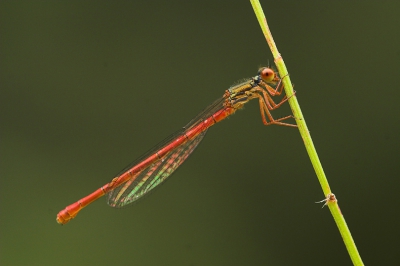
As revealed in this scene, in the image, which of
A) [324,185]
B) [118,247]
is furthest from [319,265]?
[324,185]

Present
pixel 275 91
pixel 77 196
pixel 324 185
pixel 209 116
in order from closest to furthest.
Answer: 1. pixel 324 185
2. pixel 275 91
3. pixel 209 116
4. pixel 77 196

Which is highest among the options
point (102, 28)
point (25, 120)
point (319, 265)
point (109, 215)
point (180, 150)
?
point (102, 28)

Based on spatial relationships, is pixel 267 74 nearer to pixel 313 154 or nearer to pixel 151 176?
pixel 313 154

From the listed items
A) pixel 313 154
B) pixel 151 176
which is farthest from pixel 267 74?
pixel 151 176

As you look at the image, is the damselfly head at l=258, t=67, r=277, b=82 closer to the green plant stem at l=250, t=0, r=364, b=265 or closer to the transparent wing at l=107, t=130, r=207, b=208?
the green plant stem at l=250, t=0, r=364, b=265

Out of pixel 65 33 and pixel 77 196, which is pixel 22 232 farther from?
pixel 65 33

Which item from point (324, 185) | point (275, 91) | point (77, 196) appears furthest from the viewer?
point (77, 196)

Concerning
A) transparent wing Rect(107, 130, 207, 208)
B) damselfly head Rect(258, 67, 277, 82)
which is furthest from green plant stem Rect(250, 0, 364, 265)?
transparent wing Rect(107, 130, 207, 208)

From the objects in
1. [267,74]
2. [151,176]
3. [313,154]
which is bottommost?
[313,154]

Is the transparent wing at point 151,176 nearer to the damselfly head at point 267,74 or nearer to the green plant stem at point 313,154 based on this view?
the damselfly head at point 267,74
